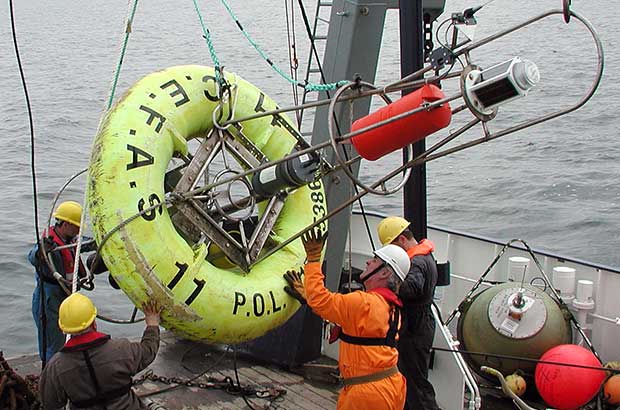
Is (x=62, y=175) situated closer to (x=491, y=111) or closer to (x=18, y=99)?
(x=18, y=99)

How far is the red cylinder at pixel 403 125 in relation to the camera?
3.57 meters

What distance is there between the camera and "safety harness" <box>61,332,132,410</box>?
3982 mm

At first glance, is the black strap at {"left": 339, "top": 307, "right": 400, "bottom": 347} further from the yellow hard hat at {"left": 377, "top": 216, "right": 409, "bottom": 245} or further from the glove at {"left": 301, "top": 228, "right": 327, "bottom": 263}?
the yellow hard hat at {"left": 377, "top": 216, "right": 409, "bottom": 245}

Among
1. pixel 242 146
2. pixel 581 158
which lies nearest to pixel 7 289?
pixel 242 146

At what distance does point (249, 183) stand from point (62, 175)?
457 inches

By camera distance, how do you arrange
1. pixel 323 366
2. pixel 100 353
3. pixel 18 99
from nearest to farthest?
pixel 100 353, pixel 323 366, pixel 18 99

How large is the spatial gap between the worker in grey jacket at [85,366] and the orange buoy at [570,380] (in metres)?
3.03

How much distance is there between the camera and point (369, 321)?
4.21m

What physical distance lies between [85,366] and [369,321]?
4.82ft

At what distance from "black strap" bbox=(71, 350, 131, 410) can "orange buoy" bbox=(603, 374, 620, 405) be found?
3.38 metres

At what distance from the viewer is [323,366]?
6195 mm

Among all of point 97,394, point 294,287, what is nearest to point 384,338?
point 294,287

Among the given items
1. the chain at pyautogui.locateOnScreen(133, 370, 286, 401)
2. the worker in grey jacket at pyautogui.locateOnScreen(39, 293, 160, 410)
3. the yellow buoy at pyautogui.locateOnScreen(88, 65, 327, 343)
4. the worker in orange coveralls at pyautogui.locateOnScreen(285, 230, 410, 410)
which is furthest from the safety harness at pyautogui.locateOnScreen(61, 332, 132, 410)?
the chain at pyautogui.locateOnScreen(133, 370, 286, 401)

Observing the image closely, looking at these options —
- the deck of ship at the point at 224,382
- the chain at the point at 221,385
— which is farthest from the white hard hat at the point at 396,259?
the chain at the point at 221,385
